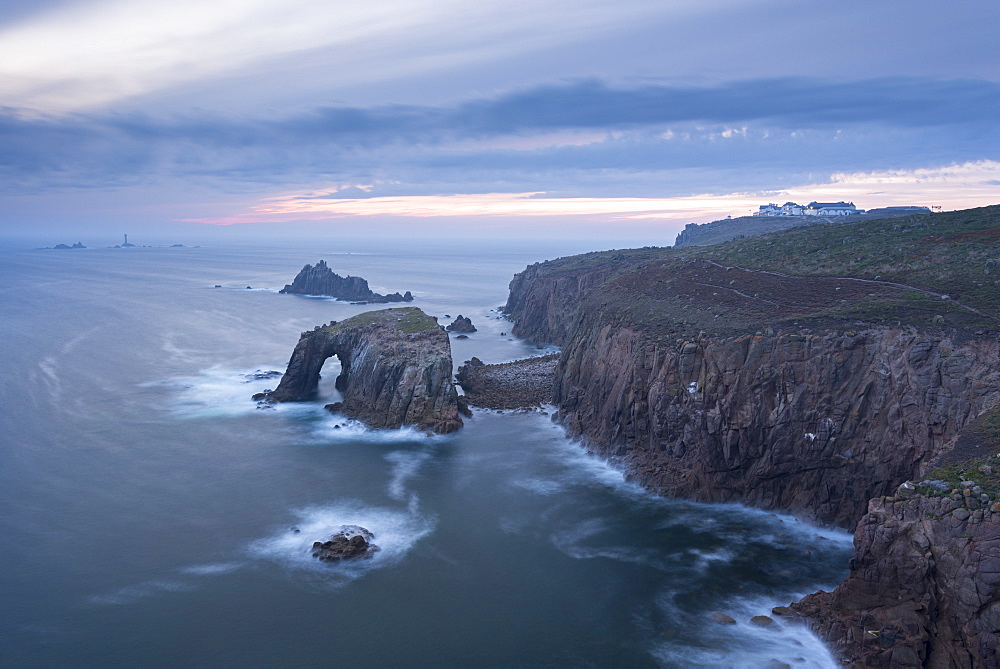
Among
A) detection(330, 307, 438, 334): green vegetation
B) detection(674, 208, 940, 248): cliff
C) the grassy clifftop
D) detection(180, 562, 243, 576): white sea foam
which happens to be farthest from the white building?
detection(180, 562, 243, 576): white sea foam

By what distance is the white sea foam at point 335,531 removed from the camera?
3894 cm

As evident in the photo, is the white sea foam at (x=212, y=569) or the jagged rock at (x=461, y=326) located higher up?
the jagged rock at (x=461, y=326)

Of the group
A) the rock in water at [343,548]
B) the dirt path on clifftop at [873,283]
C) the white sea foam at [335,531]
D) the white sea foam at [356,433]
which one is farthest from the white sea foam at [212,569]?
the dirt path on clifftop at [873,283]

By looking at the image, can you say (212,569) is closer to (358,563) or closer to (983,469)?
(358,563)

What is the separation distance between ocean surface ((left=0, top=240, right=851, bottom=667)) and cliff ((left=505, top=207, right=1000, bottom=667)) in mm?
2845

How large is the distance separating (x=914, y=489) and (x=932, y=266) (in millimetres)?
33753

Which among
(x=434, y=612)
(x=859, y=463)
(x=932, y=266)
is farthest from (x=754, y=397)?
(x=434, y=612)

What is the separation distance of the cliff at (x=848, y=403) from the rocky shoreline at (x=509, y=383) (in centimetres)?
635

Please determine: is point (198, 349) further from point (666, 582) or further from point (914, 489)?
point (914, 489)

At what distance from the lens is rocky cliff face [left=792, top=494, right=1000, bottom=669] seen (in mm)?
25344

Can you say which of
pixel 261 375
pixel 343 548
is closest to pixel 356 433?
pixel 343 548

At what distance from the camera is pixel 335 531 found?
43.2 m

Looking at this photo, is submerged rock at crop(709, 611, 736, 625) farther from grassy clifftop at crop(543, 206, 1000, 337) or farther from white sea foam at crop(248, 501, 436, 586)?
grassy clifftop at crop(543, 206, 1000, 337)

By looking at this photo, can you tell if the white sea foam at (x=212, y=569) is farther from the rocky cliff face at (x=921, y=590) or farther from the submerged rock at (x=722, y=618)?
the rocky cliff face at (x=921, y=590)
